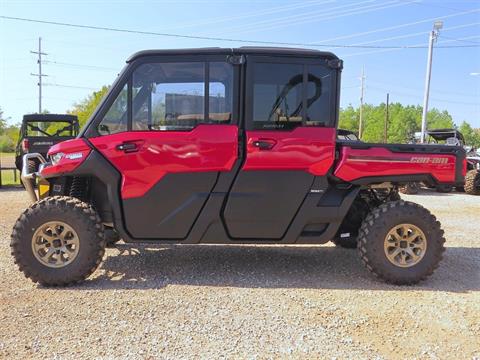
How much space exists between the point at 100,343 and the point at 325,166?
2813mm

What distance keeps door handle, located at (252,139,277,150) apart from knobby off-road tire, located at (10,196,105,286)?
189 cm

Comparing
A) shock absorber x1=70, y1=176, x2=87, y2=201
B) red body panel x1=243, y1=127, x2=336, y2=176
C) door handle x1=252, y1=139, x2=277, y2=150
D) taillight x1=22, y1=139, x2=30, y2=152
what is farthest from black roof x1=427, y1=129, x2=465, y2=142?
shock absorber x1=70, y1=176, x2=87, y2=201

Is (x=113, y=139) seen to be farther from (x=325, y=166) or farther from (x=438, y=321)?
(x=438, y=321)

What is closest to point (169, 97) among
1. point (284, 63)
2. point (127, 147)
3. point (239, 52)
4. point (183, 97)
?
point (183, 97)

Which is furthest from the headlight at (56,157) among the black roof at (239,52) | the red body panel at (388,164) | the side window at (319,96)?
the red body panel at (388,164)

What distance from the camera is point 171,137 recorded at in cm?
465

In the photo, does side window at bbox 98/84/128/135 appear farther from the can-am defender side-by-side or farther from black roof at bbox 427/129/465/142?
black roof at bbox 427/129/465/142

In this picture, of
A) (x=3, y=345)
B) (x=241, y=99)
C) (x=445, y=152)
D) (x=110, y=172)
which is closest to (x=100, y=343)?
(x=3, y=345)

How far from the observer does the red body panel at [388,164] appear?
15.6 ft

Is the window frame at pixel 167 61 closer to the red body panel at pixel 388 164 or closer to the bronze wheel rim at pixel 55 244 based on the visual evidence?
the bronze wheel rim at pixel 55 244

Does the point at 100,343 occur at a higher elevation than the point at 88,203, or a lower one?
lower

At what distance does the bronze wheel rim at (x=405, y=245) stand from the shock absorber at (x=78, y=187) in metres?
3.44

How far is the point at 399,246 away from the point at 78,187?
3664 millimetres

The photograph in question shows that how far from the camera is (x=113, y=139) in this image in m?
4.65
